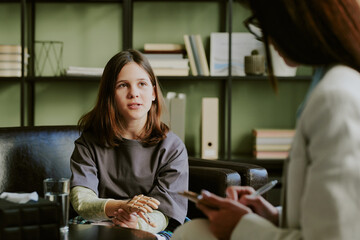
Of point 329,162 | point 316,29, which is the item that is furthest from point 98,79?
point 329,162

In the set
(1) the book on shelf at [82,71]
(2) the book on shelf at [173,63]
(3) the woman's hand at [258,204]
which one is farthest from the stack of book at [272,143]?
(3) the woman's hand at [258,204]

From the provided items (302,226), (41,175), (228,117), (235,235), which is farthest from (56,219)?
(228,117)

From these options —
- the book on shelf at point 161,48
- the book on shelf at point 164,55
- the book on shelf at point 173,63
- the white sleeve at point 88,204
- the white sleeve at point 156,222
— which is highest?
the book on shelf at point 161,48

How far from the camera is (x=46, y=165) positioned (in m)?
2.33

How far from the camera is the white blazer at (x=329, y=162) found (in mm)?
916

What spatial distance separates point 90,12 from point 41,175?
1.65 m

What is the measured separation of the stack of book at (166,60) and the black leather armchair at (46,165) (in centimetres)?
110

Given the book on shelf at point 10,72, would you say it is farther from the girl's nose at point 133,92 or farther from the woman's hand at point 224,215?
the woman's hand at point 224,215

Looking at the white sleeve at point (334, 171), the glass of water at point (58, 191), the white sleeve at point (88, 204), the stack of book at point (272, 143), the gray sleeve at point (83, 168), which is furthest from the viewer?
the stack of book at point (272, 143)

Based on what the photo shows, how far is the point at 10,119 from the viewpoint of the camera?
3.69 meters

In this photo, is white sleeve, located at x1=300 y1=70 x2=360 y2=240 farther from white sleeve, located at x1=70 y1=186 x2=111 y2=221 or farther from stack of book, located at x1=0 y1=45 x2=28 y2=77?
stack of book, located at x1=0 y1=45 x2=28 y2=77

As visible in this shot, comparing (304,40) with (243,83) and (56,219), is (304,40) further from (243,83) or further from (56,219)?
(243,83)

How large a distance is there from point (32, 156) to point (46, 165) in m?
0.07

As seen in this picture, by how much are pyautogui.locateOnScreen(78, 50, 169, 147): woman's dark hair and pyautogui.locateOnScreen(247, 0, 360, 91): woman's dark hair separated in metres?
1.13
